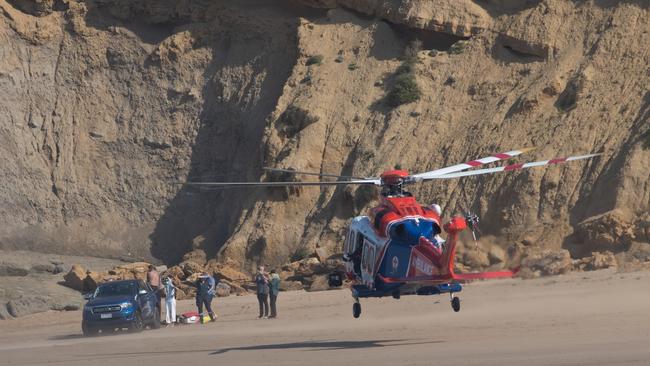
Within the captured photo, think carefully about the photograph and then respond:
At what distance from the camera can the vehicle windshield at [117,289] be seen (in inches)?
1187

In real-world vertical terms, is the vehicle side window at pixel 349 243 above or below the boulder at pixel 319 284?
above

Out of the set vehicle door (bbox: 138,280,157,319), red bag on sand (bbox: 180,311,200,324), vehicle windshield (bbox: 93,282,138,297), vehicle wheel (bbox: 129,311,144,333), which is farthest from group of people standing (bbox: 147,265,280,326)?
vehicle wheel (bbox: 129,311,144,333)

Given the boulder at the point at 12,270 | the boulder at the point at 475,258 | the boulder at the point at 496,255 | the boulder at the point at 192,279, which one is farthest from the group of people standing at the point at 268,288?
the boulder at the point at 12,270

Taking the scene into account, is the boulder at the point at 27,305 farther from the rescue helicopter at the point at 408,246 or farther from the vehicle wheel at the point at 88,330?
the rescue helicopter at the point at 408,246

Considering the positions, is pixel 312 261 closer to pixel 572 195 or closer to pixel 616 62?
pixel 572 195

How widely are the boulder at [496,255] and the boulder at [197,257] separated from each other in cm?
2750

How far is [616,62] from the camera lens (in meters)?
42.2

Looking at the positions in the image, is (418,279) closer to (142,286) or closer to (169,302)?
(142,286)

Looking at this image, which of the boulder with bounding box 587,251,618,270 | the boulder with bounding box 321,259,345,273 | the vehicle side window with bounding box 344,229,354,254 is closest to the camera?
the vehicle side window with bounding box 344,229,354,254

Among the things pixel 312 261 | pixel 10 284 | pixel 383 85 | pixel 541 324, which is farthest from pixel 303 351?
pixel 383 85

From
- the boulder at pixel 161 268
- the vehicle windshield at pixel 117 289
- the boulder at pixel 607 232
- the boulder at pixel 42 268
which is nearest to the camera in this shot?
the vehicle windshield at pixel 117 289

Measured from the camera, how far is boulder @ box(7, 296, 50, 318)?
36.6m

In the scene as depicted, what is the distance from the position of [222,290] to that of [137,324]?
359 inches

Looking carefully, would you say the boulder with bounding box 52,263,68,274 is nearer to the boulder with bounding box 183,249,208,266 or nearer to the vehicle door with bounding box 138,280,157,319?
the boulder with bounding box 183,249,208,266
